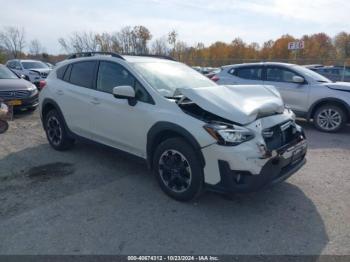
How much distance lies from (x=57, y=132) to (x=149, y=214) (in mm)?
3062

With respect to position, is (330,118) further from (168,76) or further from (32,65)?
(32,65)

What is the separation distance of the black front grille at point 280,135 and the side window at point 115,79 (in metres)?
1.52

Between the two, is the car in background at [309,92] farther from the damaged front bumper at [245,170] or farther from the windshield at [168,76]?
the damaged front bumper at [245,170]

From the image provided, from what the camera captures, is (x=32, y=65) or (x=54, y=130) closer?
(x=54, y=130)

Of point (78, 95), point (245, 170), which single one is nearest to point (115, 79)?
point (78, 95)

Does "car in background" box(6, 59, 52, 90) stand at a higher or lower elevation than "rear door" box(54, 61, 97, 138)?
higher

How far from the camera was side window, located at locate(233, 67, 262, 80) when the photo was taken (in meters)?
8.27

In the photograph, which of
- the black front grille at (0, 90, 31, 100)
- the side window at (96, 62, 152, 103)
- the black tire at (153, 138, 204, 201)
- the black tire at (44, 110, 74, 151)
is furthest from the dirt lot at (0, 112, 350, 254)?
the black front grille at (0, 90, 31, 100)

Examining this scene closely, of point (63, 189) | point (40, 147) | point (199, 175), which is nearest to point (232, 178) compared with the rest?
point (199, 175)

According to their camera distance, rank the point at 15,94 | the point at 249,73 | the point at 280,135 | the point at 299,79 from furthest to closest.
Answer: the point at 15,94
the point at 249,73
the point at 299,79
the point at 280,135

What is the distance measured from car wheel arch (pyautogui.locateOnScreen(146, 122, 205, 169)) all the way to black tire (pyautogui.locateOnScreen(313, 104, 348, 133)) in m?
5.16

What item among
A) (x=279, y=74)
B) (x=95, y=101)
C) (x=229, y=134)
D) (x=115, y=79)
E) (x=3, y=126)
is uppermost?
(x=279, y=74)

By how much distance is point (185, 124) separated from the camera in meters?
3.38

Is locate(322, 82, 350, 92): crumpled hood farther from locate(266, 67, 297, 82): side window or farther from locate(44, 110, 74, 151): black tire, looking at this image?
locate(44, 110, 74, 151): black tire
